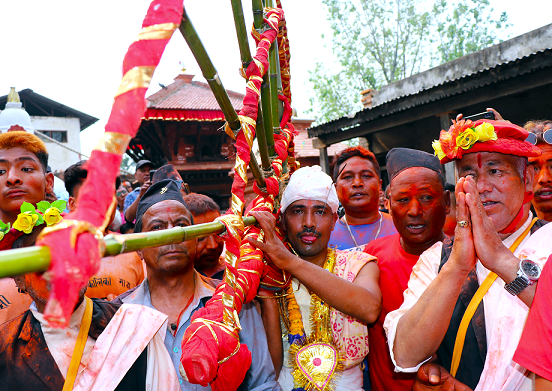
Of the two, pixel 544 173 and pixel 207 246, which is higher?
pixel 544 173

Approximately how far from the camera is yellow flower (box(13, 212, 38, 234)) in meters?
1.88

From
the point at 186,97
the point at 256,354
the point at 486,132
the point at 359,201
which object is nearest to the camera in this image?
the point at 486,132

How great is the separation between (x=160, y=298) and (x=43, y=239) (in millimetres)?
1911

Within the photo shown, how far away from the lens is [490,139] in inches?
72.5

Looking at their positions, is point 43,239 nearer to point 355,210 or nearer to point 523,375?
point 523,375

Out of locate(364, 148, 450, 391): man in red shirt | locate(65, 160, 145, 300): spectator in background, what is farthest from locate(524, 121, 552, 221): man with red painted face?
locate(65, 160, 145, 300): spectator in background

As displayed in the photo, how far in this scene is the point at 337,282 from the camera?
1981 millimetres

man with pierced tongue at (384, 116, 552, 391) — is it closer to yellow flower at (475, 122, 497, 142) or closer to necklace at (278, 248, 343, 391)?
yellow flower at (475, 122, 497, 142)

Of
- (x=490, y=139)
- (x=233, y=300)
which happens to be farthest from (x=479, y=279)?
(x=233, y=300)

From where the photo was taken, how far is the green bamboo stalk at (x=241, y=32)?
1.22 metres

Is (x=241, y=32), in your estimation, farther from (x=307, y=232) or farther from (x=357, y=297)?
(x=357, y=297)

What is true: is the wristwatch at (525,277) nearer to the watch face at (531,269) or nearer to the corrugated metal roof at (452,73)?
the watch face at (531,269)

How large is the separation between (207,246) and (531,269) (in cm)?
206

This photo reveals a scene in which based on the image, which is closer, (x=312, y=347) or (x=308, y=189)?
(x=312, y=347)
